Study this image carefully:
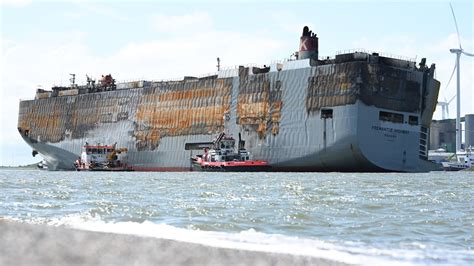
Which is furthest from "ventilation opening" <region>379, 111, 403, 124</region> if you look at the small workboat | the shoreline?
the shoreline

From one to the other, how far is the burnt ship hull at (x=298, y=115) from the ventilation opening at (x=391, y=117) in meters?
0.11

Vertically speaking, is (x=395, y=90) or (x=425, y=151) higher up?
(x=395, y=90)

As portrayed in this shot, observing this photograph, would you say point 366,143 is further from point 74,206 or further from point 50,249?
point 50,249

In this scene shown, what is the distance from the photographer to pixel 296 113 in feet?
279

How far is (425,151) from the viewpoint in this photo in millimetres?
88312

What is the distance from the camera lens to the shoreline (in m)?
2.97

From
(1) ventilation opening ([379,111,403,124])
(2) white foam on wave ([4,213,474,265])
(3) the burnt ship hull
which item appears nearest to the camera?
(2) white foam on wave ([4,213,474,265])

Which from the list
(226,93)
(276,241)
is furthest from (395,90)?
(276,241)

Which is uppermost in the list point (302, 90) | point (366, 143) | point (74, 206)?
point (302, 90)

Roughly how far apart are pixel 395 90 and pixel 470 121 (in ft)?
329

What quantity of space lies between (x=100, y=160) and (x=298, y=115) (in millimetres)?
31505

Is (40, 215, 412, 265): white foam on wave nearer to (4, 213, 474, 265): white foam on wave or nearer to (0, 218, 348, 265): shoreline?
(4, 213, 474, 265): white foam on wave

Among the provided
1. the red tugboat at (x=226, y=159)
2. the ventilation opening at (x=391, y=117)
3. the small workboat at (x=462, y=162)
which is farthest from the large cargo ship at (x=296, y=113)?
the small workboat at (x=462, y=162)

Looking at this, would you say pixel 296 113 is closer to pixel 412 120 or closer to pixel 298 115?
pixel 298 115
